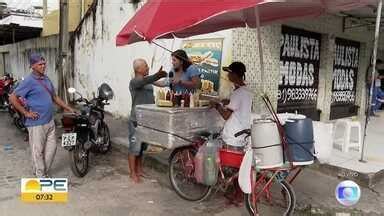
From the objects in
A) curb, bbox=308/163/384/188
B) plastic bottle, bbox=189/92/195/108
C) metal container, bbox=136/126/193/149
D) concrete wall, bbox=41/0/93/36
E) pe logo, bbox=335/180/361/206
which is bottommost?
curb, bbox=308/163/384/188

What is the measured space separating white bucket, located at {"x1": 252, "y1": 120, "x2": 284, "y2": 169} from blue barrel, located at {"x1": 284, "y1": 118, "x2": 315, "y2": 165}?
4.2 inches

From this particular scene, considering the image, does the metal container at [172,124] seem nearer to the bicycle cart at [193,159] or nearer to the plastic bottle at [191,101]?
the bicycle cart at [193,159]

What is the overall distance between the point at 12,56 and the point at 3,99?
1011 centimetres

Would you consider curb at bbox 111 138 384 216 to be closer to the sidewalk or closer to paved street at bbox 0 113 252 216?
the sidewalk

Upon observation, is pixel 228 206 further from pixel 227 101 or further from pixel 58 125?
pixel 58 125

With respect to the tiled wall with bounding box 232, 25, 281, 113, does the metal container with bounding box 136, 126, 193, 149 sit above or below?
below

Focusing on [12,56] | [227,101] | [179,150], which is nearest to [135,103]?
[179,150]

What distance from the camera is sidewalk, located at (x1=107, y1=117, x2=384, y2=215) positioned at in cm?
471

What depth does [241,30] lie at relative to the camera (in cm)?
756

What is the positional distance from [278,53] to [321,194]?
401 centimetres

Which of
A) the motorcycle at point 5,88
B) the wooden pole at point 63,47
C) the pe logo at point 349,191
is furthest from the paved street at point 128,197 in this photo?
the motorcycle at point 5,88

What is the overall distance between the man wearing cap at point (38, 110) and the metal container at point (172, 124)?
4.20ft

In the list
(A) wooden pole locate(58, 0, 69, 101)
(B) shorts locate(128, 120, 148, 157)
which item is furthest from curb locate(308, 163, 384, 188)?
(A) wooden pole locate(58, 0, 69, 101)

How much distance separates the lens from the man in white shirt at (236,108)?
4.56m
